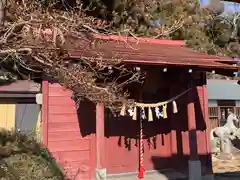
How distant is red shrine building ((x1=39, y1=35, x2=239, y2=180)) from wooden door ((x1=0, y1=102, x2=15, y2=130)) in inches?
275

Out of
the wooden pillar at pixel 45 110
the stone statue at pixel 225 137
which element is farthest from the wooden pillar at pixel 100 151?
the stone statue at pixel 225 137

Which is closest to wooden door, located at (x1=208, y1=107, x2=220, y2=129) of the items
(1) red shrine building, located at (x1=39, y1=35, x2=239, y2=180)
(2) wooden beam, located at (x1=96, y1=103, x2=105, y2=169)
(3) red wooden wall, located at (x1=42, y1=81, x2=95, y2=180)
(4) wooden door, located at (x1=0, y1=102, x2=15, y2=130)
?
(1) red shrine building, located at (x1=39, y1=35, x2=239, y2=180)

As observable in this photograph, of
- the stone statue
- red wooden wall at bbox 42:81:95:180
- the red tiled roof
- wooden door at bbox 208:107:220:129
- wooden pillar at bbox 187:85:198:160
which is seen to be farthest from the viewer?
wooden door at bbox 208:107:220:129

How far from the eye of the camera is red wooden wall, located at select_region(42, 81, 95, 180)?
6988 millimetres

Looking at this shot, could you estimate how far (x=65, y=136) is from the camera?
7.15 m

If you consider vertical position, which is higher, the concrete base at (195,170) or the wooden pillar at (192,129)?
the wooden pillar at (192,129)

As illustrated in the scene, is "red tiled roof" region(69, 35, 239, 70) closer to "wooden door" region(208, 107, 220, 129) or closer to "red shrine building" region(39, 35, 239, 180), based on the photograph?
"red shrine building" region(39, 35, 239, 180)

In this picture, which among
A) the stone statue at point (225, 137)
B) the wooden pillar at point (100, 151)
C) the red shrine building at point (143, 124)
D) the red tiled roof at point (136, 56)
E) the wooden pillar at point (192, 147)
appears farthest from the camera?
the stone statue at point (225, 137)

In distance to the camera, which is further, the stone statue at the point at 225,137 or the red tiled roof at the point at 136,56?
the stone statue at the point at 225,137

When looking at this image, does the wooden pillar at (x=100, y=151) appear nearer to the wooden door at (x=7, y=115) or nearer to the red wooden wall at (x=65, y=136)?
the red wooden wall at (x=65, y=136)

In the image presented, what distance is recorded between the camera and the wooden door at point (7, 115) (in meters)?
13.3

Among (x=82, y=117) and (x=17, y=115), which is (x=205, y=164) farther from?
(x=17, y=115)

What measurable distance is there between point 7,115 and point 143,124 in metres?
7.66

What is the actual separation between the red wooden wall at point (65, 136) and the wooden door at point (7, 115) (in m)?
6.96
